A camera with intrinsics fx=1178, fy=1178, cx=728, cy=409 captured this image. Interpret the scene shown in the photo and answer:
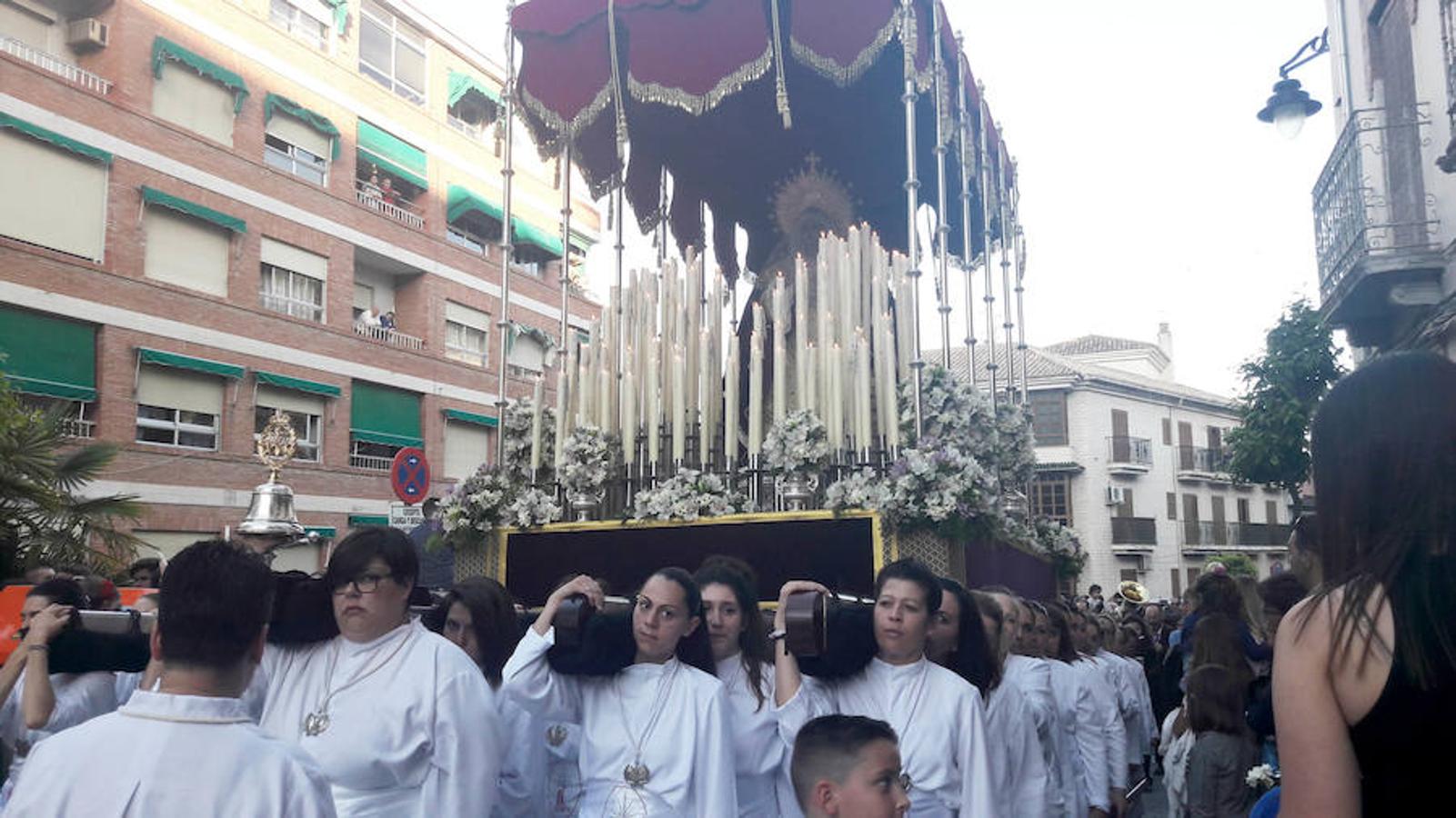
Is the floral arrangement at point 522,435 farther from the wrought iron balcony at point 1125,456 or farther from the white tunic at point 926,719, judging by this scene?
the wrought iron balcony at point 1125,456

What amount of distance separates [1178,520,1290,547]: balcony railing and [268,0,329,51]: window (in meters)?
30.7

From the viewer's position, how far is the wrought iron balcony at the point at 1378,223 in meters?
11.2

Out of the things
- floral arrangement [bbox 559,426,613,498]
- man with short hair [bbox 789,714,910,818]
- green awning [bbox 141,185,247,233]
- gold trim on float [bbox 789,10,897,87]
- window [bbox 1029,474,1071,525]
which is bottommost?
man with short hair [bbox 789,714,910,818]

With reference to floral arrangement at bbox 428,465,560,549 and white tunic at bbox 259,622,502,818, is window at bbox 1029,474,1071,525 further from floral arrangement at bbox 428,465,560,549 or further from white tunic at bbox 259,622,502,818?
white tunic at bbox 259,622,502,818

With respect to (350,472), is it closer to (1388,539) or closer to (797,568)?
(797,568)

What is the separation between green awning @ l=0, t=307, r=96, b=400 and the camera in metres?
17.0

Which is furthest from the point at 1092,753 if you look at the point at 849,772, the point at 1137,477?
the point at 1137,477

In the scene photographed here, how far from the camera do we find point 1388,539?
1.88m

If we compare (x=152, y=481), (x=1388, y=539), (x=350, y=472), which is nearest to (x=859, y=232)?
(x=1388, y=539)

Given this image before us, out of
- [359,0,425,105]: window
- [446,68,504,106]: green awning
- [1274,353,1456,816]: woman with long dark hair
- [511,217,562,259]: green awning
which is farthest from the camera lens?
[511,217,562,259]: green awning

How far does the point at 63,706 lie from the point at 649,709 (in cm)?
218

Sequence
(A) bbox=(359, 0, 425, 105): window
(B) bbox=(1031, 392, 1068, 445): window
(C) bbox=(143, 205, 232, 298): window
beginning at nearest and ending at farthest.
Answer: (C) bbox=(143, 205, 232, 298): window
(A) bbox=(359, 0, 425, 105): window
(B) bbox=(1031, 392, 1068, 445): window

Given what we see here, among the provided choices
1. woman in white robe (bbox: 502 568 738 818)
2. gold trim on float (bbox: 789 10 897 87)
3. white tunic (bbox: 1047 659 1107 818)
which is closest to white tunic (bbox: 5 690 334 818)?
woman in white robe (bbox: 502 568 738 818)

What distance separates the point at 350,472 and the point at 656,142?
14.3 meters
